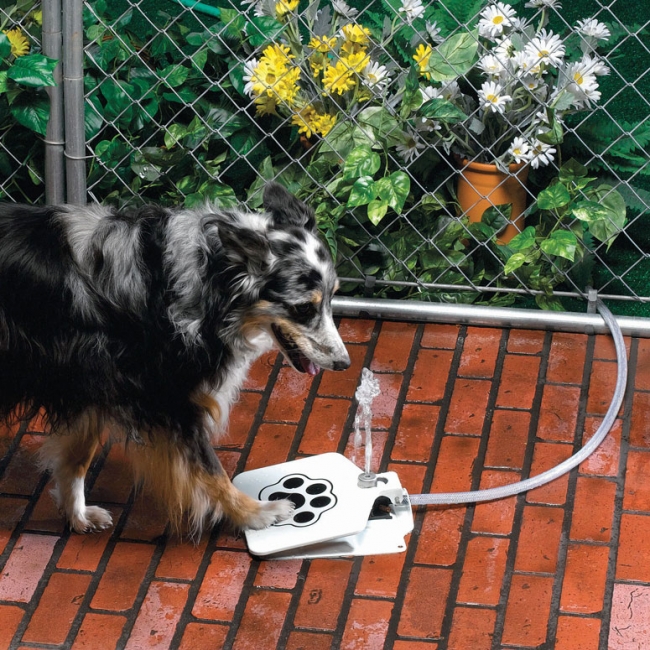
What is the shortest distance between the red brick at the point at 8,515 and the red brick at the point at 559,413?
167 centimetres

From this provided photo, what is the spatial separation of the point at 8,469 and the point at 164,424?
794 millimetres

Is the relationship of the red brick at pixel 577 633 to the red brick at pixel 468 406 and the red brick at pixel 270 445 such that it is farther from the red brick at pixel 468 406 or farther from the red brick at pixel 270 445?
the red brick at pixel 270 445

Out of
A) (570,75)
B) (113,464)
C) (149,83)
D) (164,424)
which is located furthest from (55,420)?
(570,75)

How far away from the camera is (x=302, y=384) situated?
377 cm

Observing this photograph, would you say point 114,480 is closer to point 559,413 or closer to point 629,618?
point 559,413

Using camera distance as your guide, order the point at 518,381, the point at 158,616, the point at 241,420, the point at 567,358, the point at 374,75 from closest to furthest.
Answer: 1. the point at 158,616
2. the point at 241,420
3. the point at 518,381
4. the point at 567,358
5. the point at 374,75

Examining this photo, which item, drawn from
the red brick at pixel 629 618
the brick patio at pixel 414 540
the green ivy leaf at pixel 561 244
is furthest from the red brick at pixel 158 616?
the green ivy leaf at pixel 561 244

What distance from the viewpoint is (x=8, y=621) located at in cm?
A: 289

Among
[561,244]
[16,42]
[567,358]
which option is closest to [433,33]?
[561,244]

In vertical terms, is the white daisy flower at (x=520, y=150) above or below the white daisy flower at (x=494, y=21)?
below

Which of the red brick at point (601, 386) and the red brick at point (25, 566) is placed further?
the red brick at point (601, 386)

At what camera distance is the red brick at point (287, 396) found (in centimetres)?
364

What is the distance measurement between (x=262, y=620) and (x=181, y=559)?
0.35 meters

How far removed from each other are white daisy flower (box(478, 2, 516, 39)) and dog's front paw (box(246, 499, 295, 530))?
200 cm
